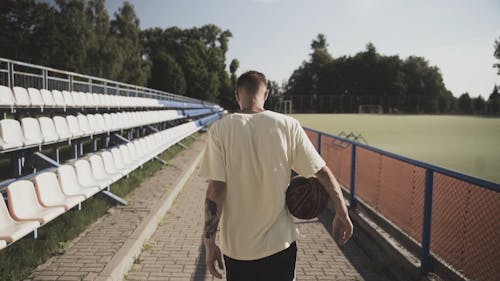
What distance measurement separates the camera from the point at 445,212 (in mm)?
3982

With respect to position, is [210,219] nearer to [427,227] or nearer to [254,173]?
[254,173]

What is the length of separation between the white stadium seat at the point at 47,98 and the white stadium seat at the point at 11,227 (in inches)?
150

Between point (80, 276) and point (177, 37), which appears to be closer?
point (80, 276)

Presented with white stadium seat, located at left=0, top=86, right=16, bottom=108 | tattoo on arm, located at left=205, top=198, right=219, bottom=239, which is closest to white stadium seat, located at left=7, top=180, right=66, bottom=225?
white stadium seat, located at left=0, top=86, right=16, bottom=108

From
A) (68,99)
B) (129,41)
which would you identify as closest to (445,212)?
(68,99)

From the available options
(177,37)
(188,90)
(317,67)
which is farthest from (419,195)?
(317,67)

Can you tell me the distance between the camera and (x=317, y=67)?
3708 inches

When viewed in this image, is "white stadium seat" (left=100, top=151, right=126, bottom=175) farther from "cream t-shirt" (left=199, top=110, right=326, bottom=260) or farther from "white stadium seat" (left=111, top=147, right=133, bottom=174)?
"cream t-shirt" (left=199, top=110, right=326, bottom=260)

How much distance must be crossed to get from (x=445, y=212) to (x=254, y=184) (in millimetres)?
3037

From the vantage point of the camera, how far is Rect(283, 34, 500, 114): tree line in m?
71.0

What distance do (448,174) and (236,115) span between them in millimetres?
2892

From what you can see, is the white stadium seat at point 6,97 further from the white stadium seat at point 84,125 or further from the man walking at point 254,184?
the man walking at point 254,184

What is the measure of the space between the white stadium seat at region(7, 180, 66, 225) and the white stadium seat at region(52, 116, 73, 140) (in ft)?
8.23

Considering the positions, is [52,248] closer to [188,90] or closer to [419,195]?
[419,195]
